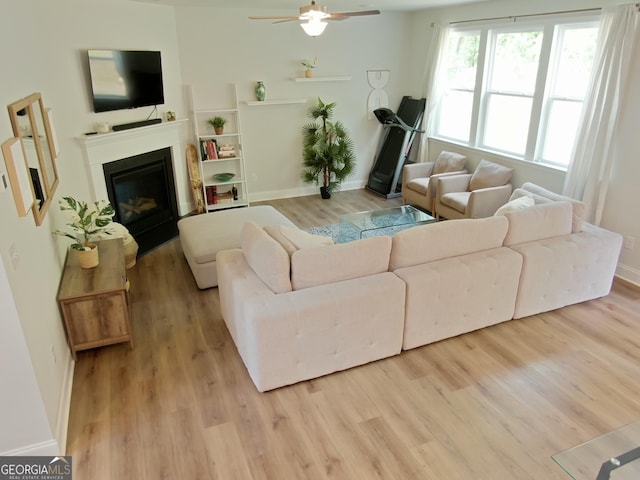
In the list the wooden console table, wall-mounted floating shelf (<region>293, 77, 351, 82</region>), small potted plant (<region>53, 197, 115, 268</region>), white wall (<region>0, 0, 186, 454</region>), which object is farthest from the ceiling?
the wooden console table

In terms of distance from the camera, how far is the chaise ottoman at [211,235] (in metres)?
4.01

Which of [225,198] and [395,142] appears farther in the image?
[395,142]

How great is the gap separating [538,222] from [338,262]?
68.7 inches

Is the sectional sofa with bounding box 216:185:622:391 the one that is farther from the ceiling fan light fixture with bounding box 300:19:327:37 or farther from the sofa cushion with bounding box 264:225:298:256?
the ceiling fan light fixture with bounding box 300:19:327:37

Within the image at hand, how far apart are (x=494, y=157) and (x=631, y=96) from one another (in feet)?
5.85

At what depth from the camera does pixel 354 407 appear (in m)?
2.68

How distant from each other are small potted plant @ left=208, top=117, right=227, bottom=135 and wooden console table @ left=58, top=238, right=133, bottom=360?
3277 mm

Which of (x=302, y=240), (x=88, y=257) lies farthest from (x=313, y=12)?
(x=88, y=257)

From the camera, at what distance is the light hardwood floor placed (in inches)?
90.4

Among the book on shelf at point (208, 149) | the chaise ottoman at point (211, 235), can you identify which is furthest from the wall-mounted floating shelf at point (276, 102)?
the chaise ottoman at point (211, 235)

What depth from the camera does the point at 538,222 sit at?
3488 millimetres

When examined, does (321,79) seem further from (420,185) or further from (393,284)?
(393,284)

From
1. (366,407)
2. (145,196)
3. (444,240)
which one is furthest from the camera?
(145,196)

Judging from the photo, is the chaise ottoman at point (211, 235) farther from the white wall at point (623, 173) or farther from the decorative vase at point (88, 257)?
the white wall at point (623, 173)
